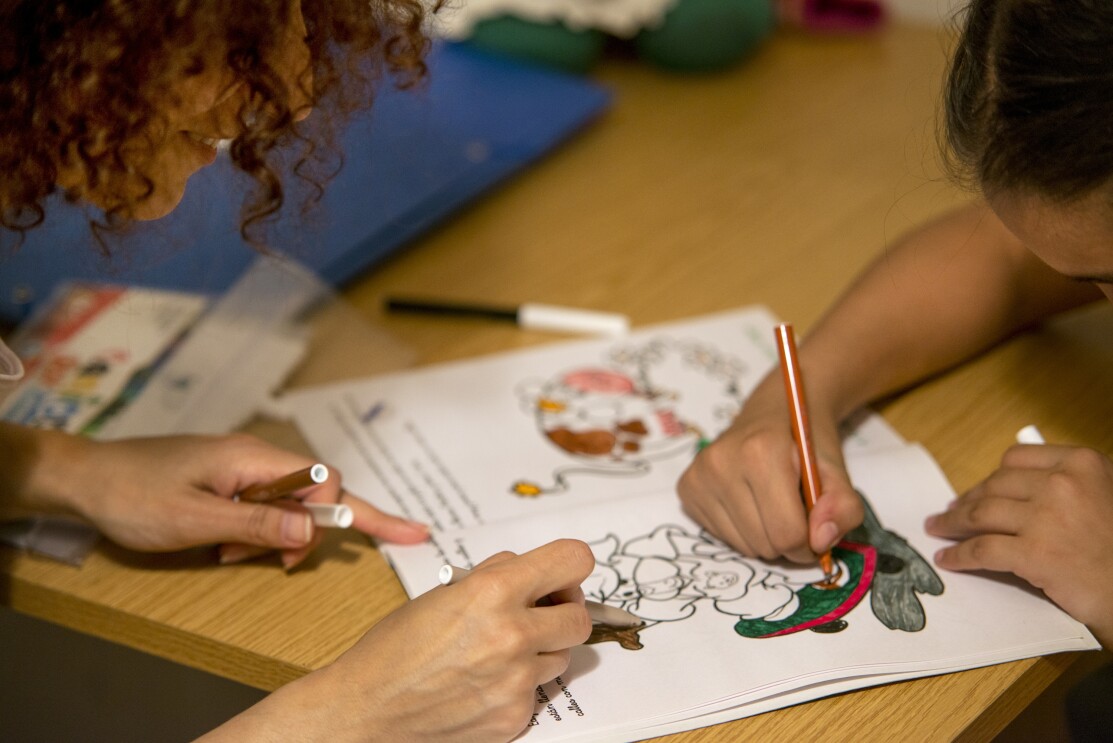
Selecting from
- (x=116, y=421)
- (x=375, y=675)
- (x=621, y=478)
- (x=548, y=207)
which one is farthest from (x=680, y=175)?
(x=375, y=675)

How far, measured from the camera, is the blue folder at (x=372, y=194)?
0.88 m

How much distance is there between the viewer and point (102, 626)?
2.22 feet

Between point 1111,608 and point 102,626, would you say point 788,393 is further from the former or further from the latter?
point 102,626

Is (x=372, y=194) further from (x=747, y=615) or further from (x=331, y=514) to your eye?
(x=747, y=615)

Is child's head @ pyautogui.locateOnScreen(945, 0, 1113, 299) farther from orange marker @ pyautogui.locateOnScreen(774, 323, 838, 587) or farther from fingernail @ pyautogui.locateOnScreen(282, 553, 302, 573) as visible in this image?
fingernail @ pyautogui.locateOnScreen(282, 553, 302, 573)

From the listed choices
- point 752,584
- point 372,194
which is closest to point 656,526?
point 752,584

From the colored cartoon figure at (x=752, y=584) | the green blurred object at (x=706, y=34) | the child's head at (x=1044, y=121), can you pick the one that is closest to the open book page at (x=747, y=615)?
the colored cartoon figure at (x=752, y=584)

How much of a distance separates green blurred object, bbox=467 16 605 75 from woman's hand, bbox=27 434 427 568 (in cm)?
69

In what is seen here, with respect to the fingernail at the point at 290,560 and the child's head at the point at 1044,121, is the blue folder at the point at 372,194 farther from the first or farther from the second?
the child's head at the point at 1044,121

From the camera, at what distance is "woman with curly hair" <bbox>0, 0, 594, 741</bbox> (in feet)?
1.77

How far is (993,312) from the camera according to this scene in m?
0.81

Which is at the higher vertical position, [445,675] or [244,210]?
[244,210]

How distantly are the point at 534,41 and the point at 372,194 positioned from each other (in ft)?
1.11

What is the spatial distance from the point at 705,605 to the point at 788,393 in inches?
5.3
